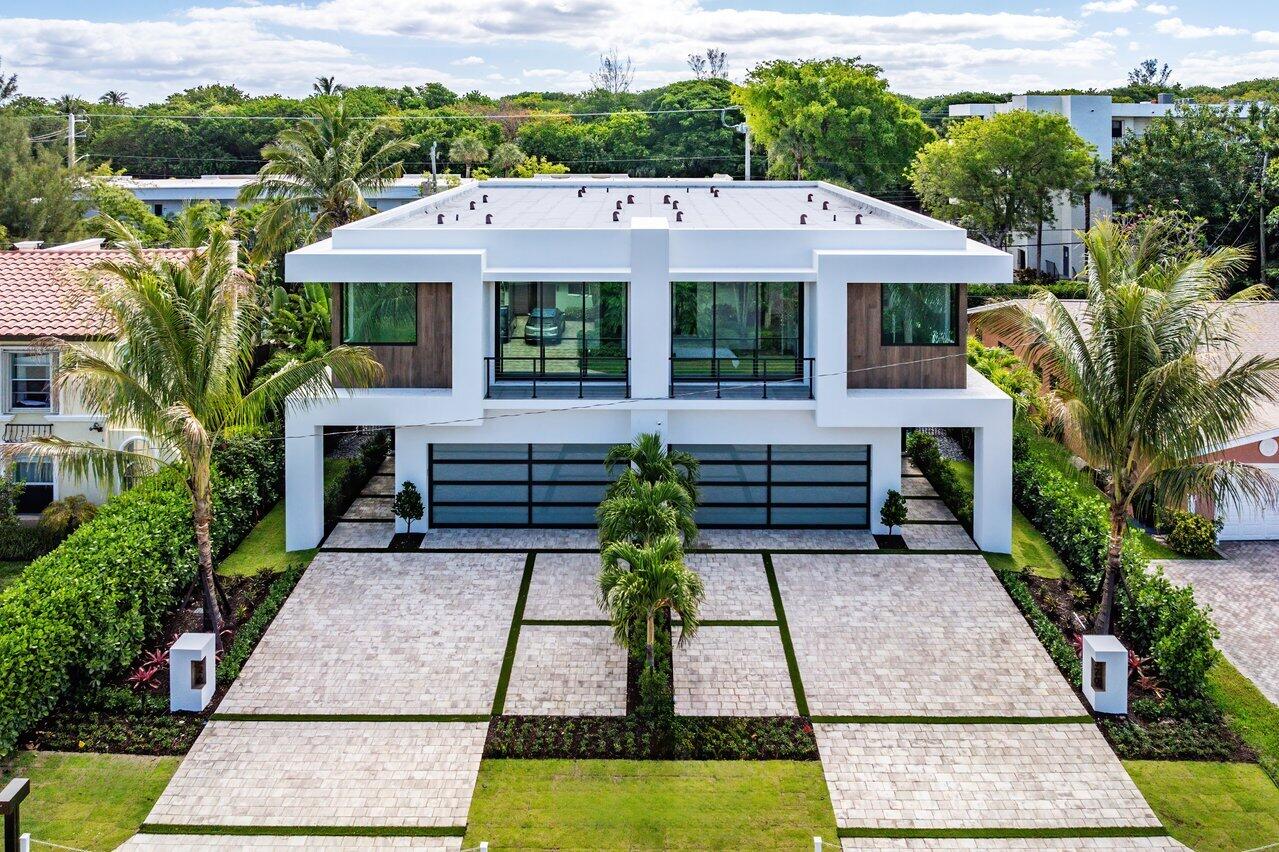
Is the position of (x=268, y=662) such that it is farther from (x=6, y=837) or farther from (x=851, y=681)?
(x=851, y=681)

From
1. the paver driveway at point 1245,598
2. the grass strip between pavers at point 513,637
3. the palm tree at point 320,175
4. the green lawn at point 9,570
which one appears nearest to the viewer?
the grass strip between pavers at point 513,637

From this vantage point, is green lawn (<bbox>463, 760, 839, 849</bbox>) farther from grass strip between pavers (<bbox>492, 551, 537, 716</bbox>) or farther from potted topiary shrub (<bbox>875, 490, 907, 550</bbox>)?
potted topiary shrub (<bbox>875, 490, 907, 550</bbox>)

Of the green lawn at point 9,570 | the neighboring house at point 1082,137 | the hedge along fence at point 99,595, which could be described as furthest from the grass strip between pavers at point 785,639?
the neighboring house at point 1082,137

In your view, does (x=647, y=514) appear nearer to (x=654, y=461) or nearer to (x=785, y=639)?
(x=654, y=461)

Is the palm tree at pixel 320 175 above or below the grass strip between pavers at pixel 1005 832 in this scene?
above

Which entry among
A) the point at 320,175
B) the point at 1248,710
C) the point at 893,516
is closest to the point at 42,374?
the point at 320,175

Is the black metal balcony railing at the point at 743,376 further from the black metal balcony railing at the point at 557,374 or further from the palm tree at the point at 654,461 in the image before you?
the palm tree at the point at 654,461

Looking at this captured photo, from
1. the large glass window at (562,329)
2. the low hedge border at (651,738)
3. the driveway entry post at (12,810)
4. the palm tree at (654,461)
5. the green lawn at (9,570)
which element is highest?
the large glass window at (562,329)
